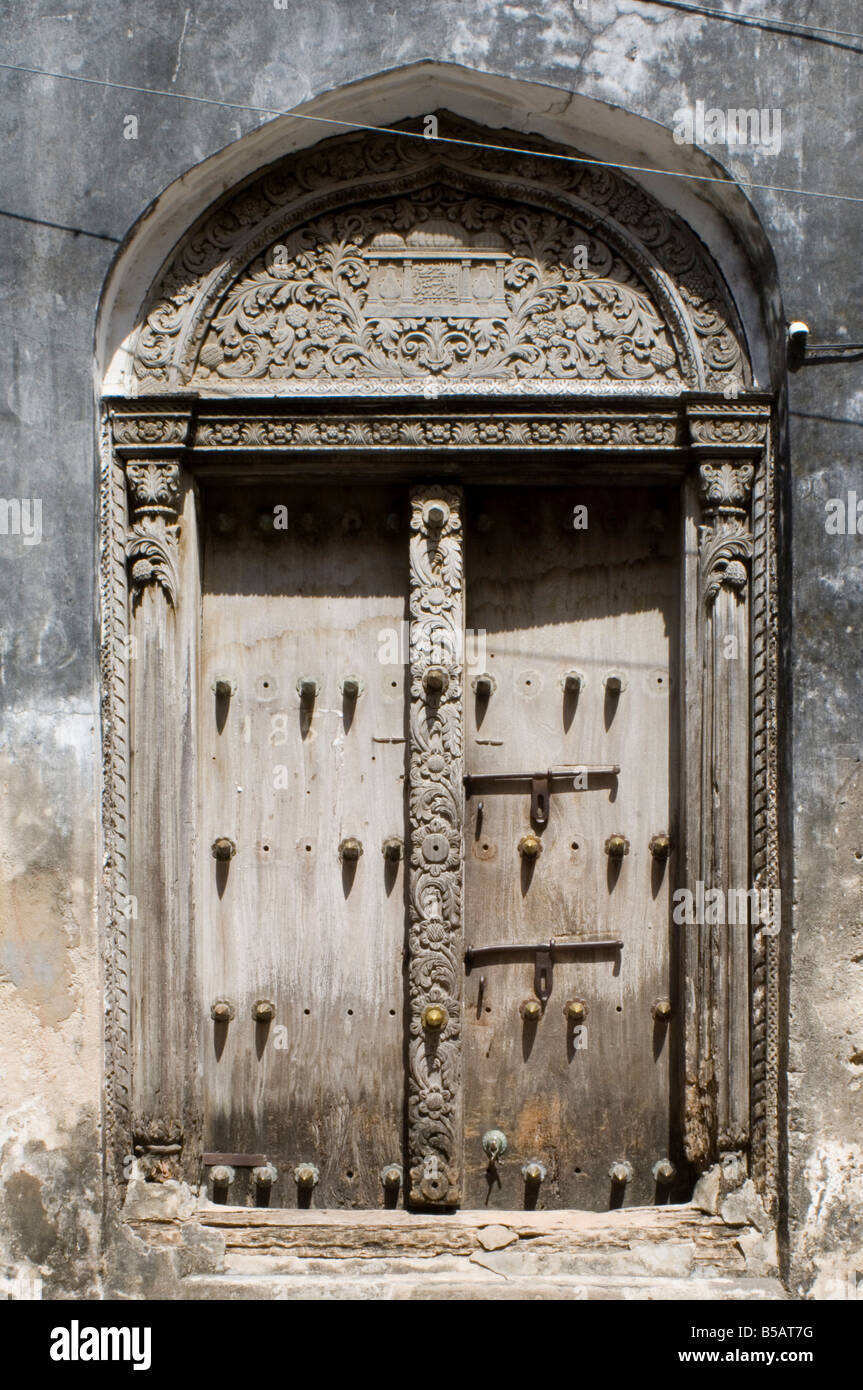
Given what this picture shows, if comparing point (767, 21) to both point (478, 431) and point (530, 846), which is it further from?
point (530, 846)

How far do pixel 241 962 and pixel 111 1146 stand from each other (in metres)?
0.66

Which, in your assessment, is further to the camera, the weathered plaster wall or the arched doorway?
the arched doorway

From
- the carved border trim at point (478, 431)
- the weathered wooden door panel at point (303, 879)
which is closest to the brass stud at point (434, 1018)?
the weathered wooden door panel at point (303, 879)

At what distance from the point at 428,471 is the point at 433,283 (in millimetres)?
587

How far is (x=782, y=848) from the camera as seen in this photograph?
11.3 feet

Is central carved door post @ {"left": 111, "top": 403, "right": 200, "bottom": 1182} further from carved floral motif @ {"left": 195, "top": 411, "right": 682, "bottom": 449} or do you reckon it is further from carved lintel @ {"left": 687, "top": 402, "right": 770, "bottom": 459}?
carved lintel @ {"left": 687, "top": 402, "right": 770, "bottom": 459}

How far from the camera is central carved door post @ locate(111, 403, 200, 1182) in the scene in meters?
3.57

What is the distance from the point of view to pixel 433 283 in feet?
12.0

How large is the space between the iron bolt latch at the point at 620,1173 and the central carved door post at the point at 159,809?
1331mm

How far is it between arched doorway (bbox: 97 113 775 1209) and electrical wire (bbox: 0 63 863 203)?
0.03 m

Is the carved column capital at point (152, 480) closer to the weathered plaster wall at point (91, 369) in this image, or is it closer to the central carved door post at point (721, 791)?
the weathered plaster wall at point (91, 369)

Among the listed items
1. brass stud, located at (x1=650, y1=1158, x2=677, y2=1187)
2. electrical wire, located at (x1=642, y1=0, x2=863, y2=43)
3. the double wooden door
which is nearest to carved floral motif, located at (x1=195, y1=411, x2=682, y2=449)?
the double wooden door

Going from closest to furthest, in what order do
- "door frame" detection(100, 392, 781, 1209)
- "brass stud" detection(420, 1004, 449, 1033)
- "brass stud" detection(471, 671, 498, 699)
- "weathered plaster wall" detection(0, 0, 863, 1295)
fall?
"weathered plaster wall" detection(0, 0, 863, 1295) < "door frame" detection(100, 392, 781, 1209) < "brass stud" detection(420, 1004, 449, 1033) < "brass stud" detection(471, 671, 498, 699)

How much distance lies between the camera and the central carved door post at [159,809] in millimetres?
3568
